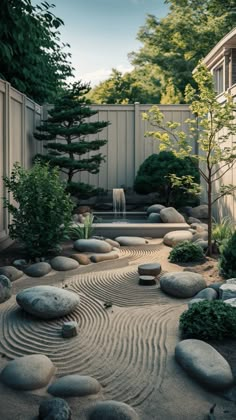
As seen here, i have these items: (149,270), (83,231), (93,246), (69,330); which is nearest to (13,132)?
(83,231)

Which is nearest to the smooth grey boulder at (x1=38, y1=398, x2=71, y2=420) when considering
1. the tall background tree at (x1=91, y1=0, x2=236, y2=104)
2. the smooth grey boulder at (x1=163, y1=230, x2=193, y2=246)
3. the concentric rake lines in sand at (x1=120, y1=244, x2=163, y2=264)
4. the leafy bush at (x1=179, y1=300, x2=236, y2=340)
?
the leafy bush at (x1=179, y1=300, x2=236, y2=340)

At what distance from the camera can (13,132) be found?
27.0 feet

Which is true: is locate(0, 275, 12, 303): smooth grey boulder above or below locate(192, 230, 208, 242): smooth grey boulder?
below

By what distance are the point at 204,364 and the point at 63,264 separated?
10.5ft

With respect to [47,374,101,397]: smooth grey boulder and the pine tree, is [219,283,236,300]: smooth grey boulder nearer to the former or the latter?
[47,374,101,397]: smooth grey boulder

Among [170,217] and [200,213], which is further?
[200,213]

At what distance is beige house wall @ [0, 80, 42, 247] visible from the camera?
7.39m

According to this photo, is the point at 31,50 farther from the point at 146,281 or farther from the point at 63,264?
the point at 146,281

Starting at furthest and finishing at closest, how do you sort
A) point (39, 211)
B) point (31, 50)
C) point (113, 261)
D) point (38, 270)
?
1. point (31, 50)
2. point (113, 261)
3. point (39, 211)
4. point (38, 270)

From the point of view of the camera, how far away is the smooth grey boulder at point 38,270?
19.6ft

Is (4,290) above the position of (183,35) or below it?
below

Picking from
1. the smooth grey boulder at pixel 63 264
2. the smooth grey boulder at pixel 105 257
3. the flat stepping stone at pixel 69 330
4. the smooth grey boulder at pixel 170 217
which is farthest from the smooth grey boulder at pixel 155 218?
the flat stepping stone at pixel 69 330

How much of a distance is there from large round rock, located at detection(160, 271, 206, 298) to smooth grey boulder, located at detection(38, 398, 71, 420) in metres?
2.42

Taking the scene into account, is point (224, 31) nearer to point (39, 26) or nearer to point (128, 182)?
point (128, 182)
